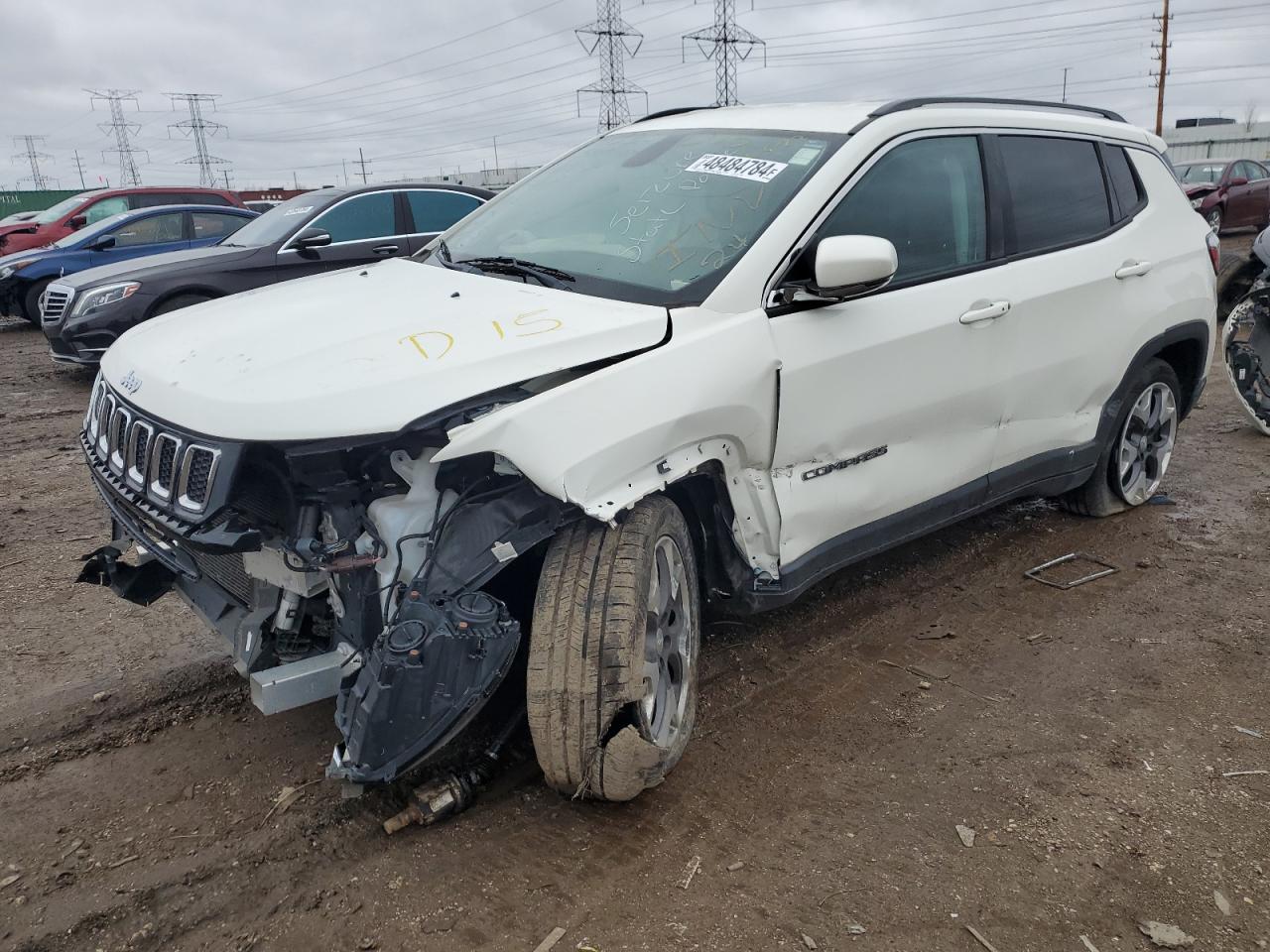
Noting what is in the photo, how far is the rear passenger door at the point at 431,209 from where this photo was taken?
917 centimetres

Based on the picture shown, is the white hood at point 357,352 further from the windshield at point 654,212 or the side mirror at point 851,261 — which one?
the side mirror at point 851,261

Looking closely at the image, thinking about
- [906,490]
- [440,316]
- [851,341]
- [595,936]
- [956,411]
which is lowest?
[595,936]

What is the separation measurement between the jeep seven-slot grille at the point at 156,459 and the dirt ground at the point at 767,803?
914 mm

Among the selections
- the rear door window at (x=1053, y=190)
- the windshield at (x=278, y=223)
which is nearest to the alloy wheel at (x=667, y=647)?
the rear door window at (x=1053, y=190)

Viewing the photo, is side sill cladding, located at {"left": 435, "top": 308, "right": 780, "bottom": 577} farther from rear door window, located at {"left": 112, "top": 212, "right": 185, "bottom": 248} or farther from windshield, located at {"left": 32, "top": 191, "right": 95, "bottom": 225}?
windshield, located at {"left": 32, "top": 191, "right": 95, "bottom": 225}

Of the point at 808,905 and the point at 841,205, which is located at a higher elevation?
the point at 841,205

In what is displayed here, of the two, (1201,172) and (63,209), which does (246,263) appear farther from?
(1201,172)

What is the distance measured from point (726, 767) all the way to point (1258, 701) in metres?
1.86

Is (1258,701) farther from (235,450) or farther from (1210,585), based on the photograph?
(235,450)

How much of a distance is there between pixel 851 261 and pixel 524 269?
1058mm

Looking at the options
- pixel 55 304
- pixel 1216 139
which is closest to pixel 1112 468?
pixel 55 304

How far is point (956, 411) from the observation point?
11.6 feet

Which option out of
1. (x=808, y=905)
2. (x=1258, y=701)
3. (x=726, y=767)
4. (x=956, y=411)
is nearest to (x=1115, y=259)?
(x=956, y=411)

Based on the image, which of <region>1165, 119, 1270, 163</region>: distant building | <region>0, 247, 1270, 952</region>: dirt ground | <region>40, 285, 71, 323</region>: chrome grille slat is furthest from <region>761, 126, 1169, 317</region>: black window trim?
<region>1165, 119, 1270, 163</region>: distant building
